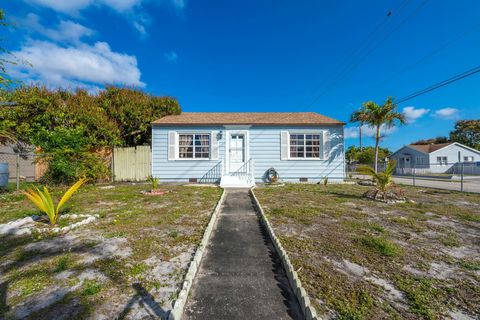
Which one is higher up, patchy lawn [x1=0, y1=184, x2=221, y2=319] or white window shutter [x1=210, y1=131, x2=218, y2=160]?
white window shutter [x1=210, y1=131, x2=218, y2=160]

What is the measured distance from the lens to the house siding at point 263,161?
10.9 meters

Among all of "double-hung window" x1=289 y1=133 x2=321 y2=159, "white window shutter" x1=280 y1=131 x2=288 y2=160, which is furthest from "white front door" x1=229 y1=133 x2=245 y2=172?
"double-hung window" x1=289 y1=133 x2=321 y2=159

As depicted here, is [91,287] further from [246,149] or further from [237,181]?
[246,149]

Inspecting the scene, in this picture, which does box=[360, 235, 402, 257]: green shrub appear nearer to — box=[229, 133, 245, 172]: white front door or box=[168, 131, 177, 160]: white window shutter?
box=[229, 133, 245, 172]: white front door

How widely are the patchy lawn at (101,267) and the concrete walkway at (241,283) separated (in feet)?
0.97

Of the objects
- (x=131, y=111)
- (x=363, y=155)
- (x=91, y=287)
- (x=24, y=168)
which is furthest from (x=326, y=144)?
(x=363, y=155)

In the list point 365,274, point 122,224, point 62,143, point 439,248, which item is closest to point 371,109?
point 439,248

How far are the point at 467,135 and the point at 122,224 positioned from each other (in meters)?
55.0

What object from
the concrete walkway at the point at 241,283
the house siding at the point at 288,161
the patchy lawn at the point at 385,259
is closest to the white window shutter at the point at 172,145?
the house siding at the point at 288,161

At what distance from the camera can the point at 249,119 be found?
455 inches

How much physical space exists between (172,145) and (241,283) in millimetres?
9624

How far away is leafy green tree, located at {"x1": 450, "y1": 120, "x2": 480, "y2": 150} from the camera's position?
3384 cm

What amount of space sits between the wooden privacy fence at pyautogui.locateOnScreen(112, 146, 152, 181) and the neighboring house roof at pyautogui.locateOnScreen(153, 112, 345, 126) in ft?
7.24

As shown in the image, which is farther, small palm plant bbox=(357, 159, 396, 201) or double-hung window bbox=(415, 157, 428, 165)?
double-hung window bbox=(415, 157, 428, 165)
